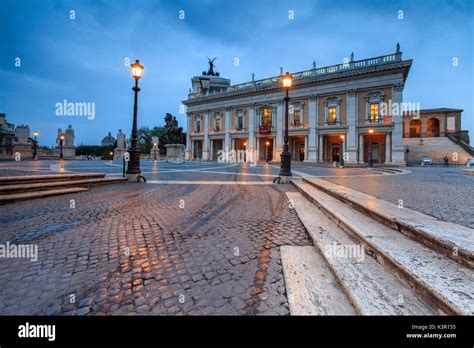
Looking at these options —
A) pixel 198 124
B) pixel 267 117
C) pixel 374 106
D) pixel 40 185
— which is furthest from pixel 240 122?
pixel 40 185

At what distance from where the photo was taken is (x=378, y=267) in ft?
7.52

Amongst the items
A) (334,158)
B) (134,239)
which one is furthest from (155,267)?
(334,158)

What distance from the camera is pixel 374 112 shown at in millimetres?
31219

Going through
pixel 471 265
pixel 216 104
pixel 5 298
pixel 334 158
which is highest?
pixel 216 104

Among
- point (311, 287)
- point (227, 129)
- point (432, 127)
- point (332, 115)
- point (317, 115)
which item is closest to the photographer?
point (311, 287)

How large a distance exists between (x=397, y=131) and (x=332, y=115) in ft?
30.3

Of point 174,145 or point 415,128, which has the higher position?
point 415,128

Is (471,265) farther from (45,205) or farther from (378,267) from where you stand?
(45,205)

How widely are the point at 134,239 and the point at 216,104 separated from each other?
1767 inches

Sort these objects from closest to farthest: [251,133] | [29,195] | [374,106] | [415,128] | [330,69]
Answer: [29,195] → [374,106] → [330,69] → [251,133] → [415,128]

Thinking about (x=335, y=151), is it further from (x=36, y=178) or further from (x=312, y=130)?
(x=36, y=178)
